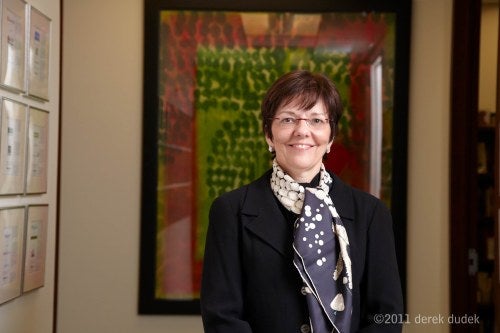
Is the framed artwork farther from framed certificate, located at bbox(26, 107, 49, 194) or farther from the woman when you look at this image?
the woman

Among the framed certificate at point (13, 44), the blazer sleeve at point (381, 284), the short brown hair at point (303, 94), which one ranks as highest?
the framed certificate at point (13, 44)

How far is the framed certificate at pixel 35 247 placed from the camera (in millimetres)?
2699

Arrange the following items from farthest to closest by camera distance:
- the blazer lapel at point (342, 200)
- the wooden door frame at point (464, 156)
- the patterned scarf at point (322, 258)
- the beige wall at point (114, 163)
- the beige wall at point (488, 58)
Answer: the beige wall at point (488, 58)
the beige wall at point (114, 163)
the wooden door frame at point (464, 156)
the blazer lapel at point (342, 200)
the patterned scarf at point (322, 258)

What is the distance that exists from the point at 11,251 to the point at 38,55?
2.77ft

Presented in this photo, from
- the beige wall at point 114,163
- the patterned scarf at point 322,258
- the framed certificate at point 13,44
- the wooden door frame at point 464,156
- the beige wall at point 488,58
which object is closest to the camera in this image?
the patterned scarf at point 322,258

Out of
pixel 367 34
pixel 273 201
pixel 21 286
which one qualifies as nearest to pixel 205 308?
pixel 273 201

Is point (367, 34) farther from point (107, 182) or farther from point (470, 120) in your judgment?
point (107, 182)

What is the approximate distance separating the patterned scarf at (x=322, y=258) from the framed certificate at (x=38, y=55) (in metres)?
1.48

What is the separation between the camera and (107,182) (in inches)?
124

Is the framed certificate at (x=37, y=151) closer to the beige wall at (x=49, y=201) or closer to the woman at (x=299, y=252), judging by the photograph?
the beige wall at (x=49, y=201)

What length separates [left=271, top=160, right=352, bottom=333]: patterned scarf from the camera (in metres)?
1.62

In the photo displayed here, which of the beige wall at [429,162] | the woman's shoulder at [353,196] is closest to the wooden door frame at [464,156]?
the beige wall at [429,162]

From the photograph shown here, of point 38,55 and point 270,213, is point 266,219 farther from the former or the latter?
point 38,55

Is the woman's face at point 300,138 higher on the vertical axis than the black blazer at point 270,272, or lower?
higher
